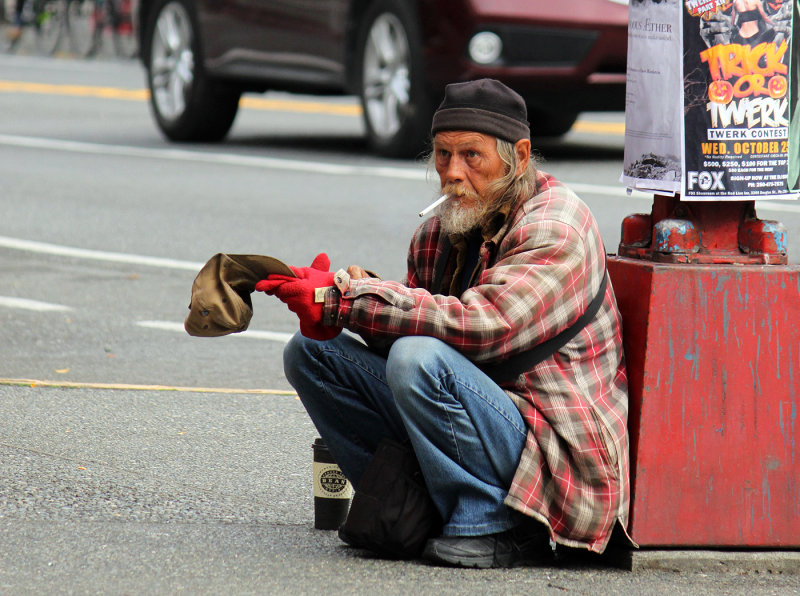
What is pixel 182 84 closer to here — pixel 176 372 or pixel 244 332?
pixel 244 332

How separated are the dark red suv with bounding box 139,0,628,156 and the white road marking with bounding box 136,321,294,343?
141 inches

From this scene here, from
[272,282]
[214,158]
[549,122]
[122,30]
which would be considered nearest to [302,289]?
[272,282]

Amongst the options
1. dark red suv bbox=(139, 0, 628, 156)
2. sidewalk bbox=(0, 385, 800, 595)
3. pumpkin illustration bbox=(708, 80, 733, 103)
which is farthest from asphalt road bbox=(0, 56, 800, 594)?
pumpkin illustration bbox=(708, 80, 733, 103)

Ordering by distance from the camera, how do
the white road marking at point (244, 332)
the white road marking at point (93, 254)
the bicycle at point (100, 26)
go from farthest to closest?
the bicycle at point (100, 26) → the white road marking at point (93, 254) → the white road marking at point (244, 332)

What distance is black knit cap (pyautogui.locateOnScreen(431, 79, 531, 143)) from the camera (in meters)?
3.49

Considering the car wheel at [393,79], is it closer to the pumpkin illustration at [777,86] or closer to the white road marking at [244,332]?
the white road marking at [244,332]

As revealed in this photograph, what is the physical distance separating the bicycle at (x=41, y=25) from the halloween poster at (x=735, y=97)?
90.2 ft

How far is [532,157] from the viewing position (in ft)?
12.0

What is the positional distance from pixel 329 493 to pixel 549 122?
868cm

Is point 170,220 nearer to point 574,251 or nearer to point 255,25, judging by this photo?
point 255,25

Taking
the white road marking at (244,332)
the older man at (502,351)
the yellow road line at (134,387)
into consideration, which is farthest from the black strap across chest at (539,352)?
the white road marking at (244,332)

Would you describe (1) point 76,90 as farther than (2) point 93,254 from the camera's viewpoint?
Yes

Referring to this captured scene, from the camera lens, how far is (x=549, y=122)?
12117mm

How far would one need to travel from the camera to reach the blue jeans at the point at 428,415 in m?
3.34
